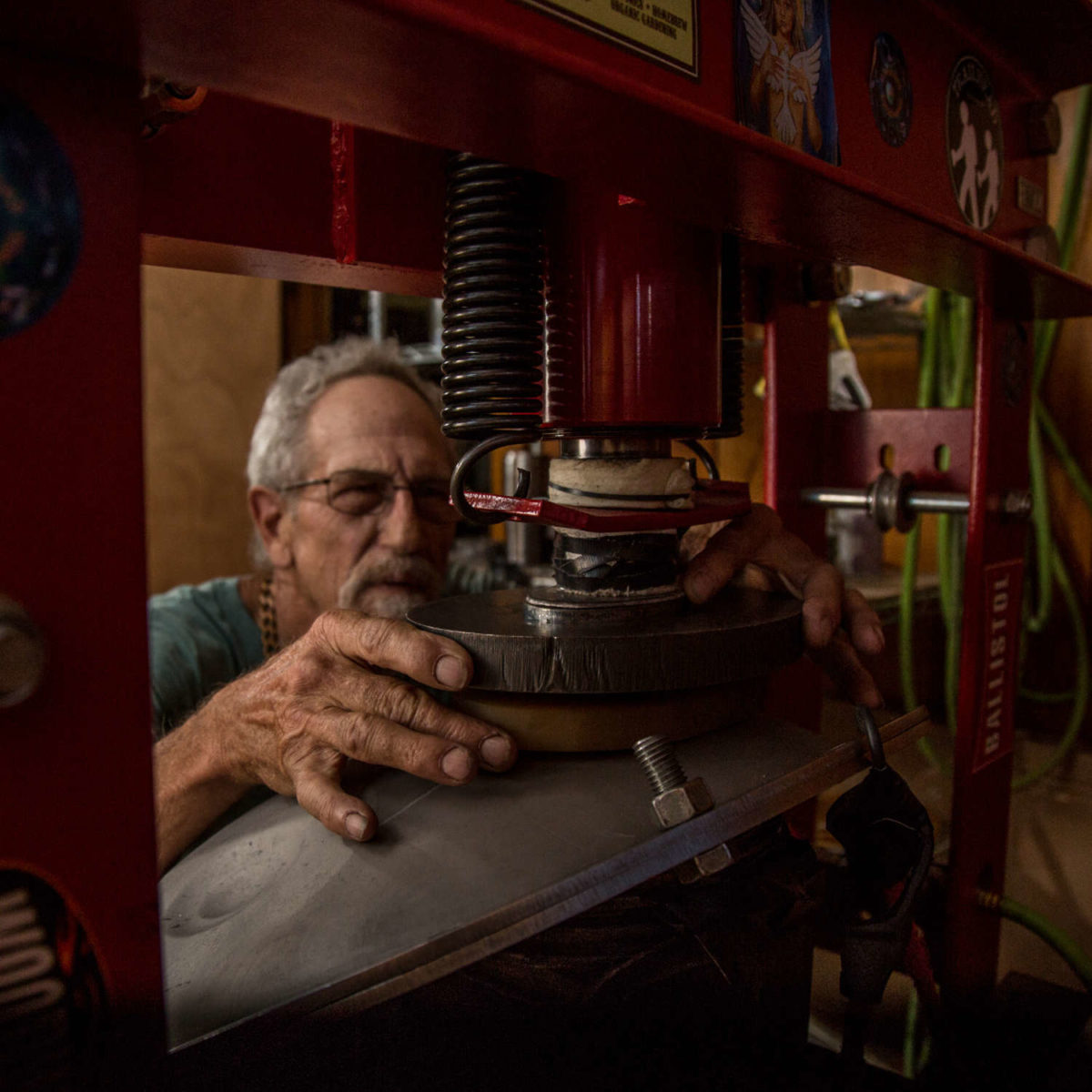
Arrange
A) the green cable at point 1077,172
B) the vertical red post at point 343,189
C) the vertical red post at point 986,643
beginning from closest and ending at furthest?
the vertical red post at point 343,189, the vertical red post at point 986,643, the green cable at point 1077,172

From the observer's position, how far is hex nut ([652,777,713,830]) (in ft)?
1.89

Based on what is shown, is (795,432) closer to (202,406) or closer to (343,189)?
(343,189)

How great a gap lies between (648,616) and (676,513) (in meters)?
0.08

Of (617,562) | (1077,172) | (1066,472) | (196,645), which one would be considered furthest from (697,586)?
(1077,172)

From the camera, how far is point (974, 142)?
981 mm

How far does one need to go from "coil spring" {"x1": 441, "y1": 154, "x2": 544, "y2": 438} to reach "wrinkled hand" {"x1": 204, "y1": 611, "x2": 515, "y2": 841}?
179 mm

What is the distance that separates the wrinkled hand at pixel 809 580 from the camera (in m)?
0.88

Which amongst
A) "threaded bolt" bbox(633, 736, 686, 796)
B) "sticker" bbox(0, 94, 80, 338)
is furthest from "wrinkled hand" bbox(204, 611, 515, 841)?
"sticker" bbox(0, 94, 80, 338)

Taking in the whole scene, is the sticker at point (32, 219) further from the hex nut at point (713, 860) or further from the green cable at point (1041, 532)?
the green cable at point (1041, 532)

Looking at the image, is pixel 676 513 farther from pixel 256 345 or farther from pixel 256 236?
pixel 256 345

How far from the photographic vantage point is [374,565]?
1.63 meters

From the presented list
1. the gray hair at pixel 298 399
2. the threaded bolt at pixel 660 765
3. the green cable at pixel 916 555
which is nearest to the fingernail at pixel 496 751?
the threaded bolt at pixel 660 765

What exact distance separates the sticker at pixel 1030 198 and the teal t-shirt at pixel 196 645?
1336 millimetres

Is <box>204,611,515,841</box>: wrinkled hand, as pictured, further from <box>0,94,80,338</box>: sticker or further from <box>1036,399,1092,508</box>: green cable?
<box>1036,399,1092,508</box>: green cable
